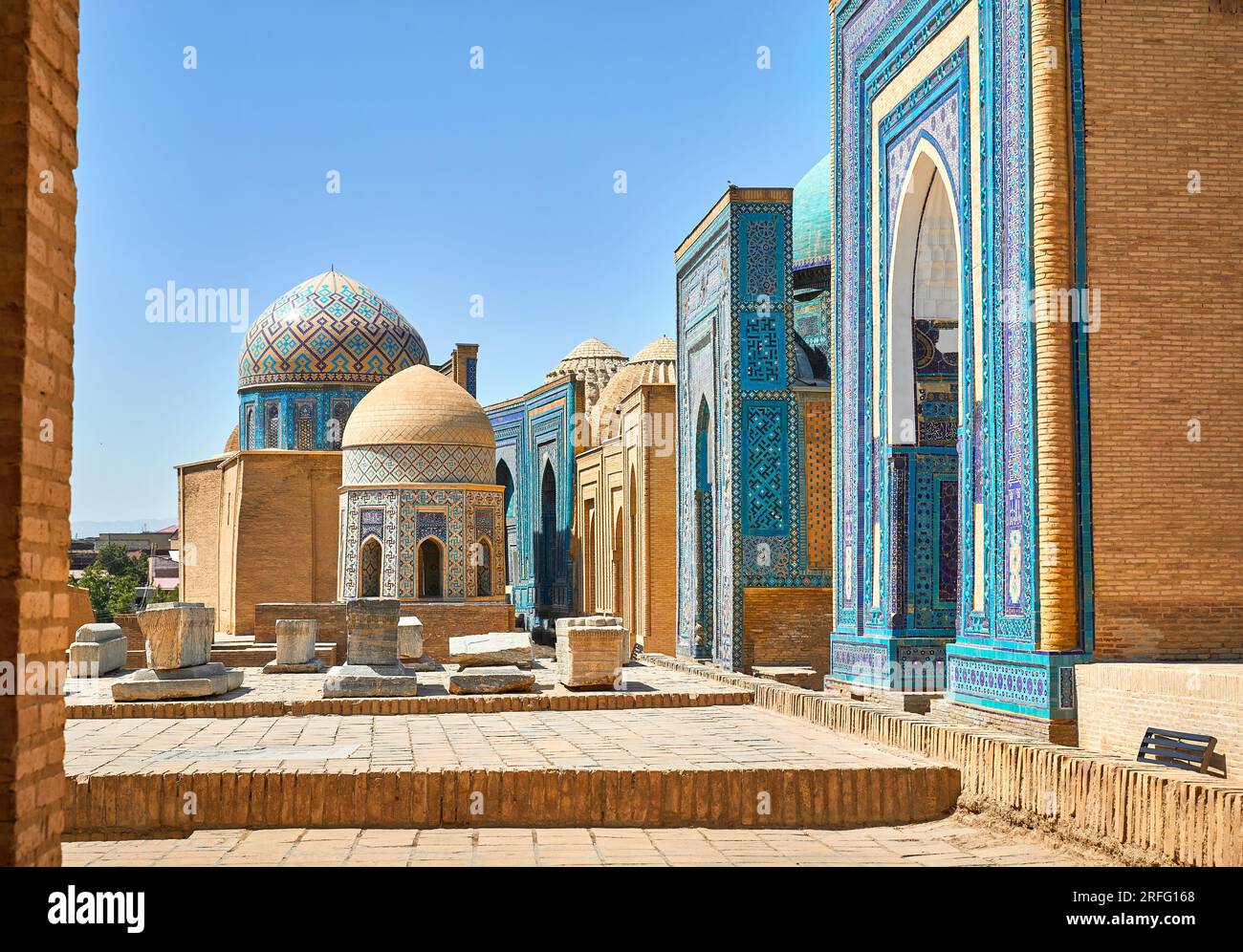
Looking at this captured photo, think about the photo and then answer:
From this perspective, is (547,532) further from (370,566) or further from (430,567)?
(370,566)

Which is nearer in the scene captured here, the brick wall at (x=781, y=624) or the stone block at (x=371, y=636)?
the stone block at (x=371, y=636)

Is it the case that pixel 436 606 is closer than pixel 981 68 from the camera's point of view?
No

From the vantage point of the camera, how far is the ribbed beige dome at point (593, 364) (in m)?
33.3

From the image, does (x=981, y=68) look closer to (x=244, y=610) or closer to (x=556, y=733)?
(x=556, y=733)

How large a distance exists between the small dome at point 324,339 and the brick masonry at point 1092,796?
952 inches

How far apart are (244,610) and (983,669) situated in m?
19.8

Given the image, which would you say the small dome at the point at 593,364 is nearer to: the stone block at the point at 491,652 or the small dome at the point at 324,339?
the small dome at the point at 324,339

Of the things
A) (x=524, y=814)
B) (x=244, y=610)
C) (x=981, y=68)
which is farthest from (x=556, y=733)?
(x=244, y=610)

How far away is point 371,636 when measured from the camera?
11.9m

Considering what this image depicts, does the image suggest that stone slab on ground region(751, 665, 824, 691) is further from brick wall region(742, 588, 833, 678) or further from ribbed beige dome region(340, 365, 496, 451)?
ribbed beige dome region(340, 365, 496, 451)

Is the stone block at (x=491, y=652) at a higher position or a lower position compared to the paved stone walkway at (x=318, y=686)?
higher

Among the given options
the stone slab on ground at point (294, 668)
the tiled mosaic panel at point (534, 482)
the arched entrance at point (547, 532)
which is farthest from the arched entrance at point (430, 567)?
the stone slab on ground at point (294, 668)

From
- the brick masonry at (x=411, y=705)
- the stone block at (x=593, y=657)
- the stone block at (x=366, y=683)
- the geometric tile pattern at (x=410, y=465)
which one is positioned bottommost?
the brick masonry at (x=411, y=705)
